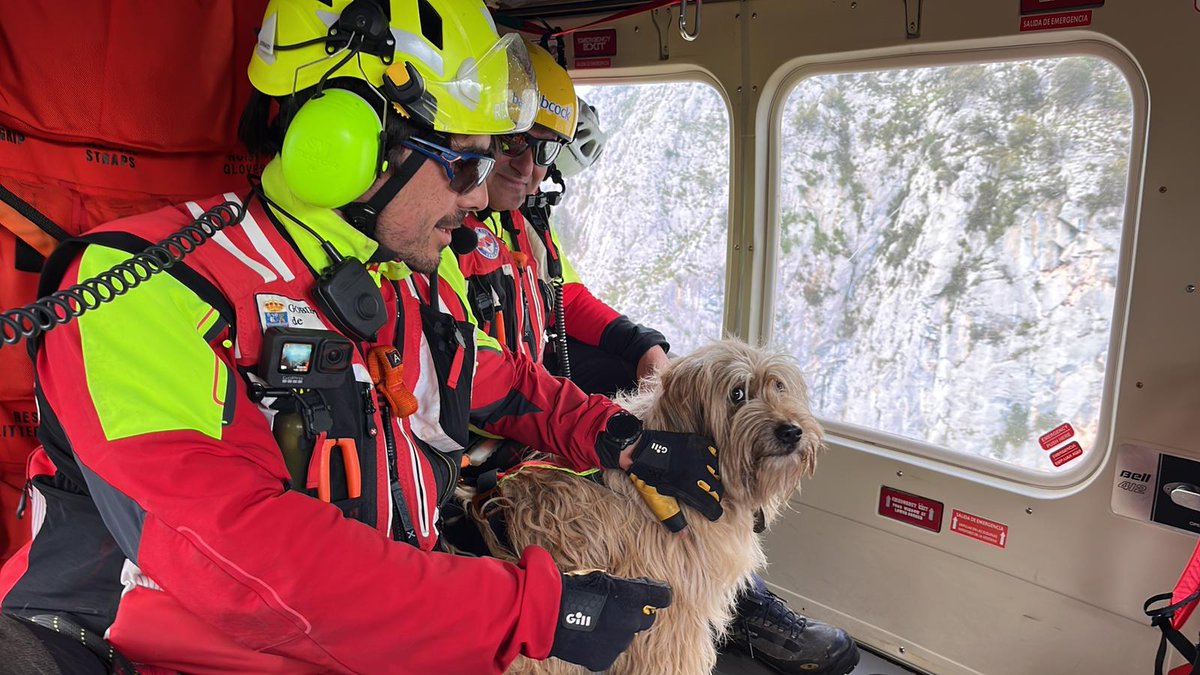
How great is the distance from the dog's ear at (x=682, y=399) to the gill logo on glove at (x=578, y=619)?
0.88 metres

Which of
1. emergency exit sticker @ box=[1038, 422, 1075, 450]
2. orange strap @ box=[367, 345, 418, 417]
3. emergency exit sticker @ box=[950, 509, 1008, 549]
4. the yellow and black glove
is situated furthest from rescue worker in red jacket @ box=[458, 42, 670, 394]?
emergency exit sticker @ box=[1038, 422, 1075, 450]

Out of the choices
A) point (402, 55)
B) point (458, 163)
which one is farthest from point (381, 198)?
point (402, 55)

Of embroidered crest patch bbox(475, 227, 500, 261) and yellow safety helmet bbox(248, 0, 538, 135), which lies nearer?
yellow safety helmet bbox(248, 0, 538, 135)

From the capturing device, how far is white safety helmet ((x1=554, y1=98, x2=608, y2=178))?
11.7 ft

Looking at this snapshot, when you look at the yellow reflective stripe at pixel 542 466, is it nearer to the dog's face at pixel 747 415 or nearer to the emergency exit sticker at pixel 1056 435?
the dog's face at pixel 747 415

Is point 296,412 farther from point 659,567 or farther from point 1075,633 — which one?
point 1075,633

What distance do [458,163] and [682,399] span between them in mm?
1110

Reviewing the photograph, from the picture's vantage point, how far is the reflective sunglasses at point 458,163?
1666 millimetres

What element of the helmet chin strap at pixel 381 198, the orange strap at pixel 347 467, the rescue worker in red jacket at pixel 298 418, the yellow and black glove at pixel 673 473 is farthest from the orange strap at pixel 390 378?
the yellow and black glove at pixel 673 473

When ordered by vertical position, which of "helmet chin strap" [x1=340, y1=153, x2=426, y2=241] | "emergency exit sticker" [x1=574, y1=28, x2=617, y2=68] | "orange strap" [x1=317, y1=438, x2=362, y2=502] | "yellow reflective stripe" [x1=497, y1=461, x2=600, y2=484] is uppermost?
"emergency exit sticker" [x1=574, y1=28, x2=617, y2=68]

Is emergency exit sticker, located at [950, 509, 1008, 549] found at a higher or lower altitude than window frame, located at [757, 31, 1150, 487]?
lower

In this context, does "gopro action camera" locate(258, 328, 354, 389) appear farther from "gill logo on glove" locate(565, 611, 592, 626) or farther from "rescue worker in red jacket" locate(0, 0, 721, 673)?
"gill logo on glove" locate(565, 611, 592, 626)

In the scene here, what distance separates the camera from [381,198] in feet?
5.49

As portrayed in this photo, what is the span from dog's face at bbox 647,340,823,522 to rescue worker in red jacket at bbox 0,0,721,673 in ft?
2.17
